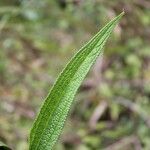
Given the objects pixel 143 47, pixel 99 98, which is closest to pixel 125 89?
pixel 99 98

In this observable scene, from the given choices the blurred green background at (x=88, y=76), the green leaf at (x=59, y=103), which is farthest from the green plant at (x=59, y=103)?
the blurred green background at (x=88, y=76)

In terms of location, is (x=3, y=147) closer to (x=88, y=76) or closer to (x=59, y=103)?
(x=59, y=103)

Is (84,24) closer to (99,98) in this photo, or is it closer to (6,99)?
(99,98)

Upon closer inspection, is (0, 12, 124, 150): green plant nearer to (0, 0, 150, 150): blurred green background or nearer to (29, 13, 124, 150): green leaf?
(29, 13, 124, 150): green leaf

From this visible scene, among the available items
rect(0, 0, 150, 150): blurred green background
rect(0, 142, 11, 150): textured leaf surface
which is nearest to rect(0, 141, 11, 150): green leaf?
rect(0, 142, 11, 150): textured leaf surface

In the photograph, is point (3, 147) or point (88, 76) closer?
point (3, 147)

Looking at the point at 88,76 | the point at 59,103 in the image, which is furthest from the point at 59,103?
the point at 88,76
